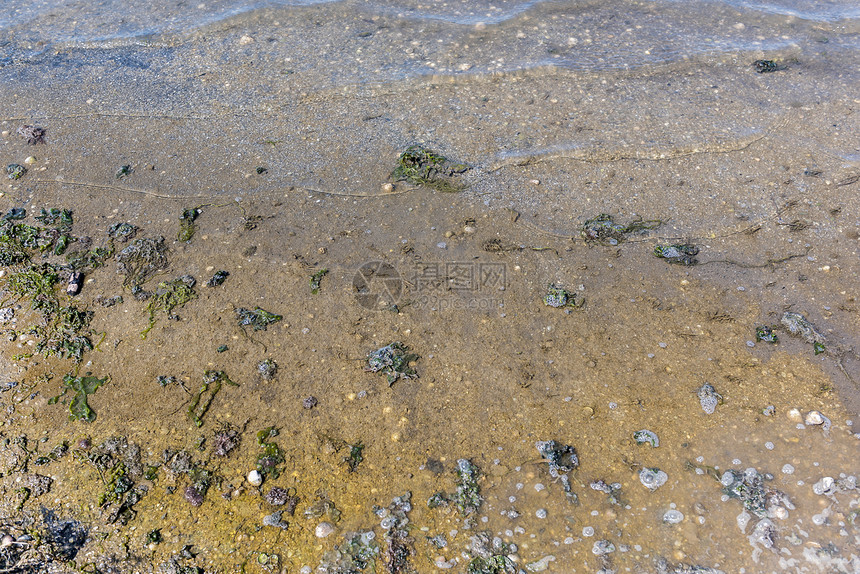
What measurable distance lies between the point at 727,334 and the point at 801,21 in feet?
18.8

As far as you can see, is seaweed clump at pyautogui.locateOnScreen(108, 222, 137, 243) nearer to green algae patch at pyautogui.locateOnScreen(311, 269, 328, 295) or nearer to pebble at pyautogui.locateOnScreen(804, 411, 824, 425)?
green algae patch at pyautogui.locateOnScreen(311, 269, 328, 295)

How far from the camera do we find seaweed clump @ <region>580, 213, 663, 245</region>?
436cm

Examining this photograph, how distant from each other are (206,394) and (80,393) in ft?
2.75

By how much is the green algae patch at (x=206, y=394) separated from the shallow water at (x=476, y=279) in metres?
0.06

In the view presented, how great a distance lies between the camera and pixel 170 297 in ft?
13.2

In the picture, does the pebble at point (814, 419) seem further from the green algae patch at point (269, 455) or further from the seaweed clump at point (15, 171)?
the seaweed clump at point (15, 171)

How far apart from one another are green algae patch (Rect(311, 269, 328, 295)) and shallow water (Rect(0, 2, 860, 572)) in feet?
0.17

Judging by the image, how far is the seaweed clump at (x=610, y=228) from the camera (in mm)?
4355

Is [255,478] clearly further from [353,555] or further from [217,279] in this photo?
[217,279]

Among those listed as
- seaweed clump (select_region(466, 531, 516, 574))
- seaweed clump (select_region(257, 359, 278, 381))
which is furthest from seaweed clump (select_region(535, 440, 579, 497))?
seaweed clump (select_region(257, 359, 278, 381))

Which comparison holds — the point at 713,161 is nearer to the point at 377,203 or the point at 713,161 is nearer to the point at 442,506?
the point at 377,203

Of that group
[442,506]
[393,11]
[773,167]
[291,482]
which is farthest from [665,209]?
[393,11]

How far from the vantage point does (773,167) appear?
192 inches

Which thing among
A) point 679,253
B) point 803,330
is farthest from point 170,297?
point 803,330
